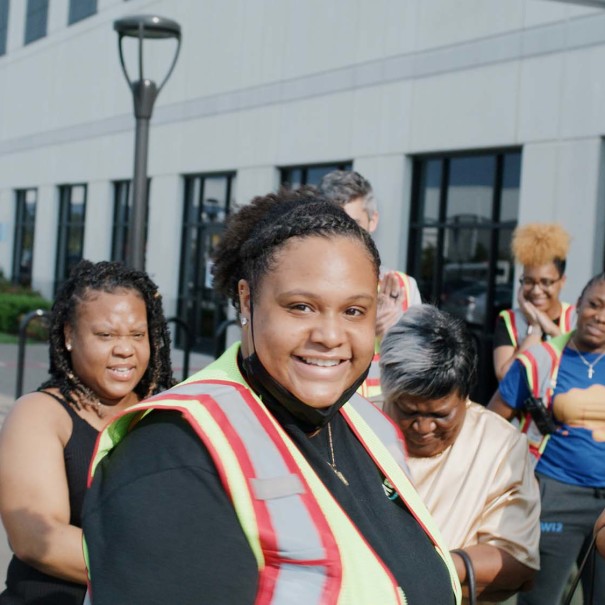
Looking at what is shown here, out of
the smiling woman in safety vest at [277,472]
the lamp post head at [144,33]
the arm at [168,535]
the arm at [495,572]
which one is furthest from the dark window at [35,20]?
the arm at [168,535]

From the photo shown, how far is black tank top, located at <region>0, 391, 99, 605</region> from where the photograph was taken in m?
2.54

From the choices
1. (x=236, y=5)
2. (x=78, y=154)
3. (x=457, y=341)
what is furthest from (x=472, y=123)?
(x=78, y=154)

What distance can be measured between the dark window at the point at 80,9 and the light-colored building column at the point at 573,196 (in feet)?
42.4

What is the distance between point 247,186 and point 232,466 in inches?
530

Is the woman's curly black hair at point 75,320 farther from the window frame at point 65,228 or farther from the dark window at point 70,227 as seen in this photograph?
the window frame at point 65,228

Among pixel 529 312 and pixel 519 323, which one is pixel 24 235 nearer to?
pixel 519 323

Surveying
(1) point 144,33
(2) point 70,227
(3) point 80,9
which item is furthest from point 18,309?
(1) point 144,33

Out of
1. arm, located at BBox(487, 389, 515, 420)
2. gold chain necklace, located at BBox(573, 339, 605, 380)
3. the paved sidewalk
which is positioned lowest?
the paved sidewalk

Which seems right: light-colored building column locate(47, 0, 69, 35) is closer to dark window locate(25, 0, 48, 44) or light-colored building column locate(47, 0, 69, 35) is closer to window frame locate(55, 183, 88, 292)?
dark window locate(25, 0, 48, 44)

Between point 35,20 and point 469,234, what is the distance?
1583 cm

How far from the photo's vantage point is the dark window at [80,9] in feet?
65.8

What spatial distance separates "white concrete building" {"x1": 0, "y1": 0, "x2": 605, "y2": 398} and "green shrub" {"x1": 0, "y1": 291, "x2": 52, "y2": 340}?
1.18m

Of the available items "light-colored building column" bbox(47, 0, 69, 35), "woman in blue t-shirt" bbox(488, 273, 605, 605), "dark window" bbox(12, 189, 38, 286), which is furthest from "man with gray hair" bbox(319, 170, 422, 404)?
"dark window" bbox(12, 189, 38, 286)

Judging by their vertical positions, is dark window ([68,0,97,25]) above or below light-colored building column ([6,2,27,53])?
below
